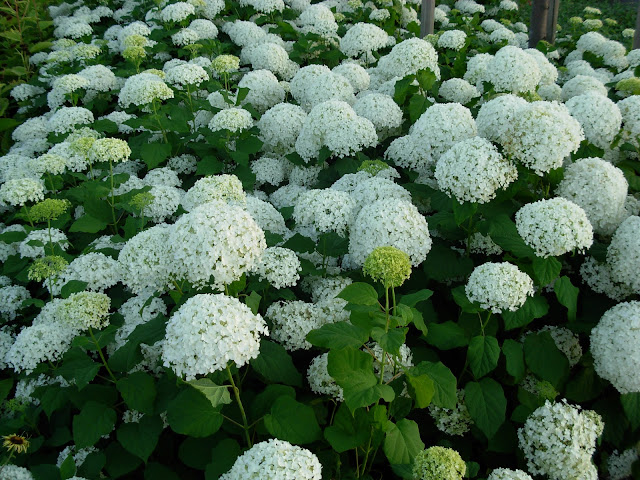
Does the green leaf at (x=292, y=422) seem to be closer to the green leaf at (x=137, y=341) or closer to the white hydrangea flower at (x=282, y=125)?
the green leaf at (x=137, y=341)

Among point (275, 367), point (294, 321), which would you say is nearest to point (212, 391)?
point (275, 367)

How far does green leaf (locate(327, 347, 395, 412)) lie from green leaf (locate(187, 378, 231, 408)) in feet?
1.74

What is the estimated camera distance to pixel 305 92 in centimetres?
607

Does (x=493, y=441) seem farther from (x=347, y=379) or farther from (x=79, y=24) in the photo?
(x=79, y=24)

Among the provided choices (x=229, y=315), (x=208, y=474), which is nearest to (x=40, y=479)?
(x=208, y=474)

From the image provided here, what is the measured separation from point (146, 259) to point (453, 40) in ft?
19.1

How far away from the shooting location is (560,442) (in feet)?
9.02

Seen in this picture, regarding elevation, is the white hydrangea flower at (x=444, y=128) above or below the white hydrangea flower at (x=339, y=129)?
above

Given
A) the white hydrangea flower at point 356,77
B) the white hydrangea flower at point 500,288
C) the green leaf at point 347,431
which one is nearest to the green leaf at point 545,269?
the white hydrangea flower at point 500,288

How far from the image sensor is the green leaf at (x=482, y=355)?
295cm

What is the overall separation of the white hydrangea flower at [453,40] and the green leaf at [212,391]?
6218 mm

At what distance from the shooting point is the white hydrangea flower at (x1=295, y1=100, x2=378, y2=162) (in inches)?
180

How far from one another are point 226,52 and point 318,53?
1.40m

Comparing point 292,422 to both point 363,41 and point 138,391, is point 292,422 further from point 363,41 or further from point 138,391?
point 363,41
